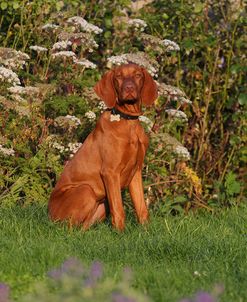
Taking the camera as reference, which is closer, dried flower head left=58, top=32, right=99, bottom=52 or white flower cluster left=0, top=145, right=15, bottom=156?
white flower cluster left=0, top=145, right=15, bottom=156

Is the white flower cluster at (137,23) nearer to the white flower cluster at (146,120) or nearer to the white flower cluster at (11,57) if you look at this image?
the white flower cluster at (146,120)

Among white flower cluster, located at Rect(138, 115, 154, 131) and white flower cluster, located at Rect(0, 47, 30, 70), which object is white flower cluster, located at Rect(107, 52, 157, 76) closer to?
white flower cluster, located at Rect(138, 115, 154, 131)

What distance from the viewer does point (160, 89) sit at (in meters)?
8.48

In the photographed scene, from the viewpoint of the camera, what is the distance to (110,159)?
696 centimetres

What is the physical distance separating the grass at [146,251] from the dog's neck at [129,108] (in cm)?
92

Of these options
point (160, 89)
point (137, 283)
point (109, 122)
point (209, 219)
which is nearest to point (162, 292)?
point (137, 283)

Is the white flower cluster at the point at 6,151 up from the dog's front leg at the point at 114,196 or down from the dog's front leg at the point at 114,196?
up

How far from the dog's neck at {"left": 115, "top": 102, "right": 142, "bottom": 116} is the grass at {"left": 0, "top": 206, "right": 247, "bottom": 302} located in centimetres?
92

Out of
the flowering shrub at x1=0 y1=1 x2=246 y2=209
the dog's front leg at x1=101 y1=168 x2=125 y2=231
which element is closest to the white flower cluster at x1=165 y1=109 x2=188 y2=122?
the flowering shrub at x1=0 y1=1 x2=246 y2=209

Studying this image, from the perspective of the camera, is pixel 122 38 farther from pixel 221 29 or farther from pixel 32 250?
pixel 32 250

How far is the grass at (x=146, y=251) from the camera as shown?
4.74 metres

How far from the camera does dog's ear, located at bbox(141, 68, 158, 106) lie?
722cm

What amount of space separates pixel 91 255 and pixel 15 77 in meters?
2.65

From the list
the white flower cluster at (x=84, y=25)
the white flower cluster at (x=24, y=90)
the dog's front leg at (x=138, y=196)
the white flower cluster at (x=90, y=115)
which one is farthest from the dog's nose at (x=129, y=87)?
the white flower cluster at (x=84, y=25)
